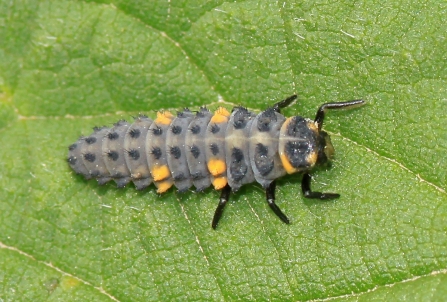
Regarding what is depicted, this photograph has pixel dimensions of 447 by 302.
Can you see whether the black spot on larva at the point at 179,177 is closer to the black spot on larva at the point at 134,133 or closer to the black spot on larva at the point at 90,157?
the black spot on larva at the point at 134,133

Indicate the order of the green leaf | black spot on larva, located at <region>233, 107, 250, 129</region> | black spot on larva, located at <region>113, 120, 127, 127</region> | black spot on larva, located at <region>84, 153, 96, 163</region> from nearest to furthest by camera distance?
the green leaf, black spot on larva, located at <region>233, 107, 250, 129</region>, black spot on larva, located at <region>84, 153, 96, 163</region>, black spot on larva, located at <region>113, 120, 127, 127</region>

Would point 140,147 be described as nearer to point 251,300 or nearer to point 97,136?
point 97,136

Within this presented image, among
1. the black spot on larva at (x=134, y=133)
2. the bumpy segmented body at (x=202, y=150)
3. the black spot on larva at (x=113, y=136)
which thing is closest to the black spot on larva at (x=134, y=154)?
the bumpy segmented body at (x=202, y=150)

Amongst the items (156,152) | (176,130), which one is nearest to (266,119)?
(176,130)

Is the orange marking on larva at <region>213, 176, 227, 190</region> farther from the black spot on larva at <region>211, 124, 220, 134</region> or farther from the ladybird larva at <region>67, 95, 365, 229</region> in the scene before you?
the black spot on larva at <region>211, 124, 220, 134</region>

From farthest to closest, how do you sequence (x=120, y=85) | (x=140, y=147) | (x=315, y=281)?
(x=120, y=85)
(x=140, y=147)
(x=315, y=281)

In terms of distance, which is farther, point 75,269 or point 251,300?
point 75,269

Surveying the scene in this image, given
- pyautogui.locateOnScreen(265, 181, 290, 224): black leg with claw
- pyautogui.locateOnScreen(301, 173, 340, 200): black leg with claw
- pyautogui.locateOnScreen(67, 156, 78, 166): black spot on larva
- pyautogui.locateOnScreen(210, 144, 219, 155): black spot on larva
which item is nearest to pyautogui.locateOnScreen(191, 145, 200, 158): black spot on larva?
pyautogui.locateOnScreen(210, 144, 219, 155): black spot on larva

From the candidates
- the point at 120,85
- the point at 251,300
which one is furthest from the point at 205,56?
the point at 251,300
